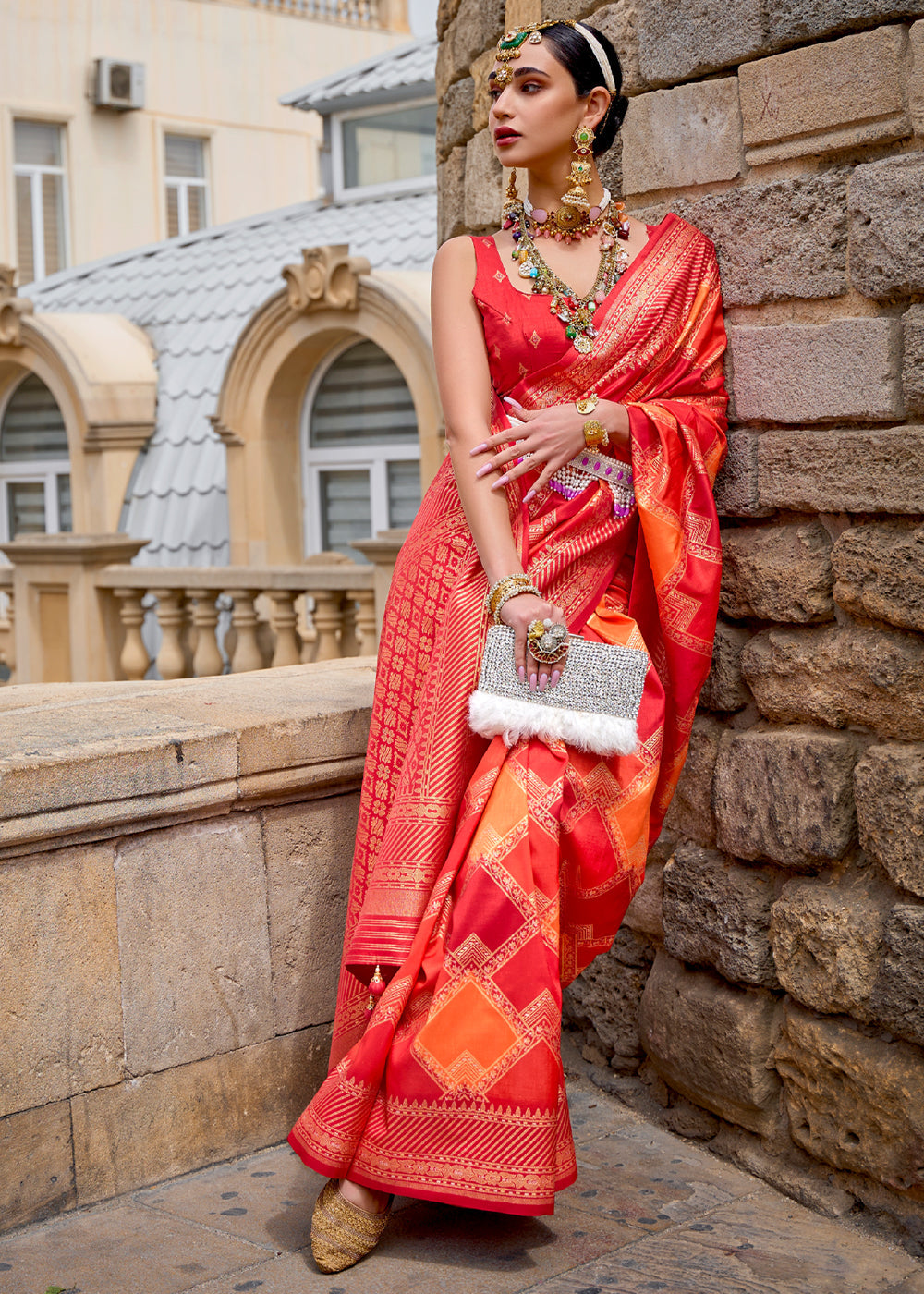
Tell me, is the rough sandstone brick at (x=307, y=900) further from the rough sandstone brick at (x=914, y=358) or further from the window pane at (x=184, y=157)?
the window pane at (x=184, y=157)

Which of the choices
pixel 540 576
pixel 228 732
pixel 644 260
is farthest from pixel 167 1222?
pixel 644 260

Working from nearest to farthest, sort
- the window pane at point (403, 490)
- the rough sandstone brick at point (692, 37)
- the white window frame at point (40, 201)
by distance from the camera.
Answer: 1. the rough sandstone brick at point (692, 37)
2. the window pane at point (403, 490)
3. the white window frame at point (40, 201)

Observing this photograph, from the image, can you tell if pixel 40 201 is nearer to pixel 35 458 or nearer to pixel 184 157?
pixel 184 157

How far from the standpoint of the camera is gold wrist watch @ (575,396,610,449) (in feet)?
8.06

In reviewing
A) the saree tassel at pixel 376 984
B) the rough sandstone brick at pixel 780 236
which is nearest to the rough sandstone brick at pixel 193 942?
the saree tassel at pixel 376 984

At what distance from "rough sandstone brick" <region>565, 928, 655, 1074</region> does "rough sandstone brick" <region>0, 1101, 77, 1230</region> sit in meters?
1.15

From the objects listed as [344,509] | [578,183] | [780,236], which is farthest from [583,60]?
[344,509]

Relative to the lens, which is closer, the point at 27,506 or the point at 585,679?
the point at 585,679

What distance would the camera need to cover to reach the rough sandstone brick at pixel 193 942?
2.65 m

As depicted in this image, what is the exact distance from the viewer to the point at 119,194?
61.6ft

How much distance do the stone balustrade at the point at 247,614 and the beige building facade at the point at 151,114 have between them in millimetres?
11927

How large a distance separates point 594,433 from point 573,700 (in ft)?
1.50

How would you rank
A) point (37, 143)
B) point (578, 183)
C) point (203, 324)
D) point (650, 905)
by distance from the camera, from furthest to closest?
point (37, 143) < point (203, 324) < point (650, 905) < point (578, 183)

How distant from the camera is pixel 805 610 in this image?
2594 millimetres
